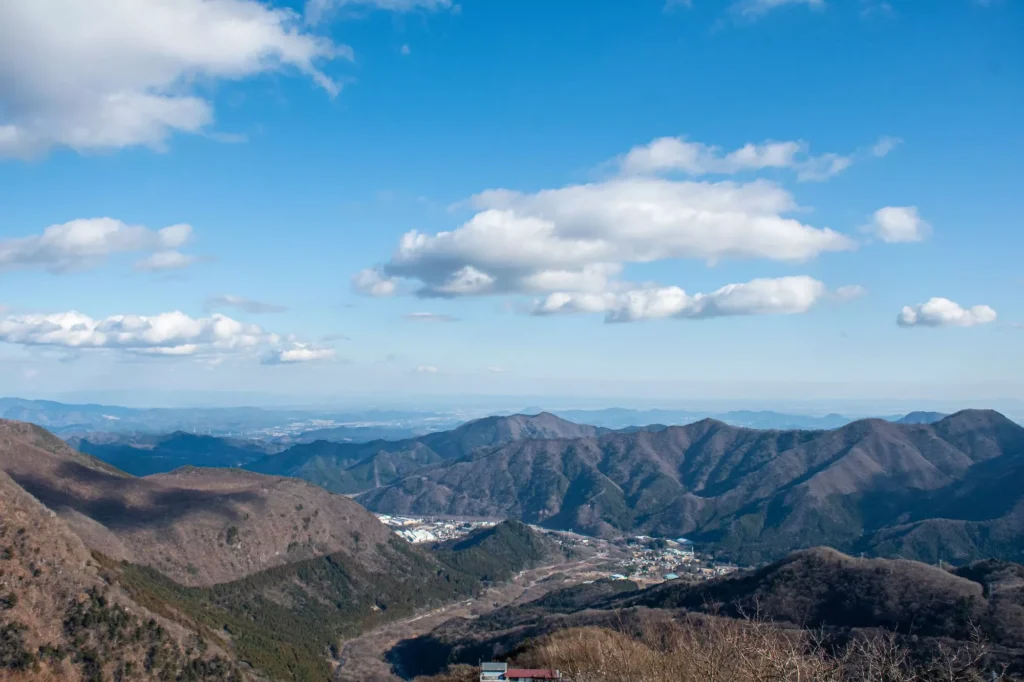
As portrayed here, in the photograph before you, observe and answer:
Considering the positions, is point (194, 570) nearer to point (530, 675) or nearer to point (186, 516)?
point (186, 516)

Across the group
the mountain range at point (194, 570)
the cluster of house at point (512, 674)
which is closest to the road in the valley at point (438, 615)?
the mountain range at point (194, 570)

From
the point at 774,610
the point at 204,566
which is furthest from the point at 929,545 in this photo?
the point at 204,566

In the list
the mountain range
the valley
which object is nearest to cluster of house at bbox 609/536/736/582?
the valley

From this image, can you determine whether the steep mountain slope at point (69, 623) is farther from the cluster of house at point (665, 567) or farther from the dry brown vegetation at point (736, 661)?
the cluster of house at point (665, 567)

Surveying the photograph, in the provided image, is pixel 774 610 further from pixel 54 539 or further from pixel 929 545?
pixel 929 545

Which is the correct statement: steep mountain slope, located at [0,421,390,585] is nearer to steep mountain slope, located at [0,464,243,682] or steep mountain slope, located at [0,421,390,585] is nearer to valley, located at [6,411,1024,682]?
valley, located at [6,411,1024,682]

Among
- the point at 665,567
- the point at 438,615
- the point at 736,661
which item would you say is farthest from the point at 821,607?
the point at 665,567
